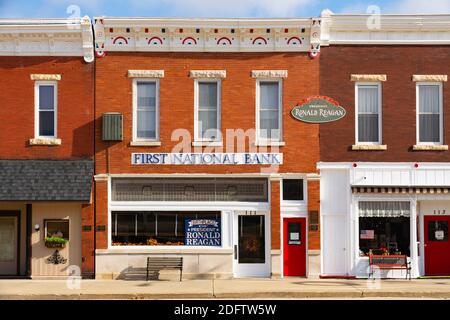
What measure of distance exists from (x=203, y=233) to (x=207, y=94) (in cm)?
448

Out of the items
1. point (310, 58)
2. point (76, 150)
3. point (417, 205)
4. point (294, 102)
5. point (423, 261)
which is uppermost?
point (310, 58)

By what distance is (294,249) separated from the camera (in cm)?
2334

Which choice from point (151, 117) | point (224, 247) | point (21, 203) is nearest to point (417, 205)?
point (224, 247)

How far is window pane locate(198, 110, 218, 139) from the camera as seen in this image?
2342cm

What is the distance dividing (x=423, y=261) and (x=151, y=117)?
9.87 meters

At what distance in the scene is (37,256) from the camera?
76.0 feet

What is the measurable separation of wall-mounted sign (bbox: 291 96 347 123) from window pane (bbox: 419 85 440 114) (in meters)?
2.55

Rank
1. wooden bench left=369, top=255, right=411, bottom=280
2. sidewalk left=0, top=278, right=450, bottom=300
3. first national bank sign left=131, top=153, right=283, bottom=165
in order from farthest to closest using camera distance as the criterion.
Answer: first national bank sign left=131, top=153, right=283, bottom=165
wooden bench left=369, top=255, right=411, bottom=280
sidewalk left=0, top=278, right=450, bottom=300

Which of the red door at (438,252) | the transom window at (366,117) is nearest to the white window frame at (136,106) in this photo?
the transom window at (366,117)

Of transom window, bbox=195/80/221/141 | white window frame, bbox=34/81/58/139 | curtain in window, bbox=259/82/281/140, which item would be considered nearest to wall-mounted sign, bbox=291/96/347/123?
curtain in window, bbox=259/82/281/140

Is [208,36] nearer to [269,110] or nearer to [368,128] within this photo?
[269,110]

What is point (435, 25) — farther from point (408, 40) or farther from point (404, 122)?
point (404, 122)

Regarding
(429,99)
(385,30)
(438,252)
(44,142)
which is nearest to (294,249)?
(438,252)

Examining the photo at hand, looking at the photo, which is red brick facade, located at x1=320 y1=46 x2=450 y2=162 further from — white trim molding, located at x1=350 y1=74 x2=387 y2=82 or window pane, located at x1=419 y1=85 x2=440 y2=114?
window pane, located at x1=419 y1=85 x2=440 y2=114
